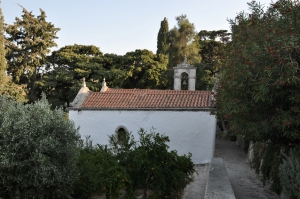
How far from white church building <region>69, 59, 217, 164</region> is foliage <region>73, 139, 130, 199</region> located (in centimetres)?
638

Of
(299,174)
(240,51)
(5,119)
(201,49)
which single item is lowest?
(299,174)

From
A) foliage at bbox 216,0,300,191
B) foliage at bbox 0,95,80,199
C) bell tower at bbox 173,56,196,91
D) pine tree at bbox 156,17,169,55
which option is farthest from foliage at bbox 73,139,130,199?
pine tree at bbox 156,17,169,55

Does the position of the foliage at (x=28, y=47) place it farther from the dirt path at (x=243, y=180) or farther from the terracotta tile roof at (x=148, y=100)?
the dirt path at (x=243, y=180)

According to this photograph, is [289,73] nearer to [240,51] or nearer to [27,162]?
[240,51]

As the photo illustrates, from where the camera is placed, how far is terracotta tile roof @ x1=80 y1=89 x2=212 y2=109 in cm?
1526

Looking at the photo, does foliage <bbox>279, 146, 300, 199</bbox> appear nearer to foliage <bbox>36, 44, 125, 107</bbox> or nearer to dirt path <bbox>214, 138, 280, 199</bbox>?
dirt path <bbox>214, 138, 280, 199</bbox>

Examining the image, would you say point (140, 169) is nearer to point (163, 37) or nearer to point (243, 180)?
point (243, 180)

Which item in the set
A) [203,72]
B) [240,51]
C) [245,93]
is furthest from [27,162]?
[203,72]

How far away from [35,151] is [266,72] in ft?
19.7

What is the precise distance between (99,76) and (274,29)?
75.6 ft

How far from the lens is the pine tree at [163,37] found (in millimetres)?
35719

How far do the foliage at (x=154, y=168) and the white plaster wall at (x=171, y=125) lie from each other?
6368 millimetres

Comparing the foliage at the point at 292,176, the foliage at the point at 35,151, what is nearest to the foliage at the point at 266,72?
the foliage at the point at 292,176

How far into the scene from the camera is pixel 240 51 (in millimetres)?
6898
